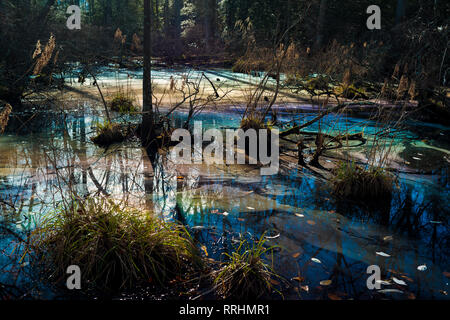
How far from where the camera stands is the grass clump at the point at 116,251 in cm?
344

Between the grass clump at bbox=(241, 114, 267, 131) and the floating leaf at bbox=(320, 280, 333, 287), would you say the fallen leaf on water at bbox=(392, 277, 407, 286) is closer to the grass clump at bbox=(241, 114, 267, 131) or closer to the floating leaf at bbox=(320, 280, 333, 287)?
the floating leaf at bbox=(320, 280, 333, 287)

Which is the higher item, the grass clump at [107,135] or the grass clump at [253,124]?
the grass clump at [253,124]

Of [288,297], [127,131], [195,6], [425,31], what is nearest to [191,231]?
[288,297]

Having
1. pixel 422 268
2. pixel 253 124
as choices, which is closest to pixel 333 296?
pixel 422 268

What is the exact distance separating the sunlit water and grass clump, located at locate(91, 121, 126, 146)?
9.4 inches

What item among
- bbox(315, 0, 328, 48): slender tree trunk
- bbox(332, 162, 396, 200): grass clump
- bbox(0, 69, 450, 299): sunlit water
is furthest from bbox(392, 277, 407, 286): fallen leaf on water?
bbox(315, 0, 328, 48): slender tree trunk

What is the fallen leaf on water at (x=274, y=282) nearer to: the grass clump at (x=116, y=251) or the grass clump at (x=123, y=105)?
the grass clump at (x=116, y=251)

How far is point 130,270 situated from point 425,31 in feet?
30.8

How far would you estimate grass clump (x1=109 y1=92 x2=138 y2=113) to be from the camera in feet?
32.5

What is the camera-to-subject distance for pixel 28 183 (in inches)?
218

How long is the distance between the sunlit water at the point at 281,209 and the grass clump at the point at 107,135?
9.4 inches

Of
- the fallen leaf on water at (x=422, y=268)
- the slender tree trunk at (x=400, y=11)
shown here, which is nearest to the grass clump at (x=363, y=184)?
the fallen leaf on water at (x=422, y=268)

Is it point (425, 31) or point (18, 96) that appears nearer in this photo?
point (425, 31)

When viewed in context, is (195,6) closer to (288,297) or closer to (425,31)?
(425,31)
